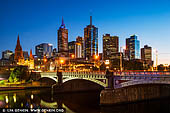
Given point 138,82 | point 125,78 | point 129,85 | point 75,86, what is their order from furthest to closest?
point 75,86 < point 125,78 < point 129,85 < point 138,82

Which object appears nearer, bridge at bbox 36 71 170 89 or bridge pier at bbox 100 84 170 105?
bridge at bbox 36 71 170 89

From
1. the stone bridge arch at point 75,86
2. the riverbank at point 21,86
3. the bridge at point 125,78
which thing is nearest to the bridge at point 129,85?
the bridge at point 125,78

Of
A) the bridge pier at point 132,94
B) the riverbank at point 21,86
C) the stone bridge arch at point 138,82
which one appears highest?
the stone bridge arch at point 138,82

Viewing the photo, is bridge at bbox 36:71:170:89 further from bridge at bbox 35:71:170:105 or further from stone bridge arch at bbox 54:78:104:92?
stone bridge arch at bbox 54:78:104:92

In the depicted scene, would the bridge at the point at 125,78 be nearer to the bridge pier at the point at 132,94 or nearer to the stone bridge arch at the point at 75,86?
the bridge pier at the point at 132,94

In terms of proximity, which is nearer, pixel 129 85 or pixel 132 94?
pixel 129 85

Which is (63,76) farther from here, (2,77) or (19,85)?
(2,77)

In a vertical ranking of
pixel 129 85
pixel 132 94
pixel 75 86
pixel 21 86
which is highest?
pixel 129 85

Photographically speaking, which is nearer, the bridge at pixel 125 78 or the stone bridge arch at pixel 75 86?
the bridge at pixel 125 78

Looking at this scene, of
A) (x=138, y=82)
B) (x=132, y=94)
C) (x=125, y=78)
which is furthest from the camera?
(x=132, y=94)

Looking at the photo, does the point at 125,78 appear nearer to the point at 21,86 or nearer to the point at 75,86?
the point at 75,86

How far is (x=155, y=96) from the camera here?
56969 mm

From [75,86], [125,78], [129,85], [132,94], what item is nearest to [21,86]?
[75,86]

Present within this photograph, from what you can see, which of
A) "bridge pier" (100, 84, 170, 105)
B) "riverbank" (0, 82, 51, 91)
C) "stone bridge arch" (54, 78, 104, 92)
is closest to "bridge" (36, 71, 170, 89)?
"bridge pier" (100, 84, 170, 105)
